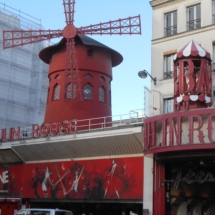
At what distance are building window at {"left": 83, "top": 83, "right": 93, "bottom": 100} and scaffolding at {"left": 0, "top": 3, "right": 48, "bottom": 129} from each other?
7683mm

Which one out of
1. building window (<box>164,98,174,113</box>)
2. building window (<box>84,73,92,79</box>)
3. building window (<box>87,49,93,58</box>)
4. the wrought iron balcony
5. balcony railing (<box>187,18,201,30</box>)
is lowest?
building window (<box>164,98,174,113</box>)

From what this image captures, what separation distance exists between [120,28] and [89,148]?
584cm

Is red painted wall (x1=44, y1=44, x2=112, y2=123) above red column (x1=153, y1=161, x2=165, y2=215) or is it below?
above

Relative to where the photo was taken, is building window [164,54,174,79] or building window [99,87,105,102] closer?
building window [164,54,174,79]

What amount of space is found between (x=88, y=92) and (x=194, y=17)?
20.0 feet

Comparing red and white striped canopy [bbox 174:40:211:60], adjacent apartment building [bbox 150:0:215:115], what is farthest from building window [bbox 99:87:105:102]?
red and white striped canopy [bbox 174:40:211:60]

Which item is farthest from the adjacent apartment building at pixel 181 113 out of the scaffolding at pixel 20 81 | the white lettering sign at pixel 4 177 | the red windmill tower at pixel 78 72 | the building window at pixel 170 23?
the scaffolding at pixel 20 81

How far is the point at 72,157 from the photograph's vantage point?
17516mm

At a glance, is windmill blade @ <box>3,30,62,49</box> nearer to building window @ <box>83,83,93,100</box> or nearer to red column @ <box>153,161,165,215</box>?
building window @ <box>83,83,93,100</box>

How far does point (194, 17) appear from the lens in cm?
1542

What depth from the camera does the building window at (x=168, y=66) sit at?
51.0 ft

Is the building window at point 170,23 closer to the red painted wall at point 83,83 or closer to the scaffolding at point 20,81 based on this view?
the red painted wall at point 83,83

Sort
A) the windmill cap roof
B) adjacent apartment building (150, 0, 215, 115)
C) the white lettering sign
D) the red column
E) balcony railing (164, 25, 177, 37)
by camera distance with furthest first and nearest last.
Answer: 1. the white lettering sign
2. the windmill cap roof
3. balcony railing (164, 25, 177, 37)
4. adjacent apartment building (150, 0, 215, 115)
5. the red column

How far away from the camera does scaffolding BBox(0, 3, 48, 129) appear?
26.2m
